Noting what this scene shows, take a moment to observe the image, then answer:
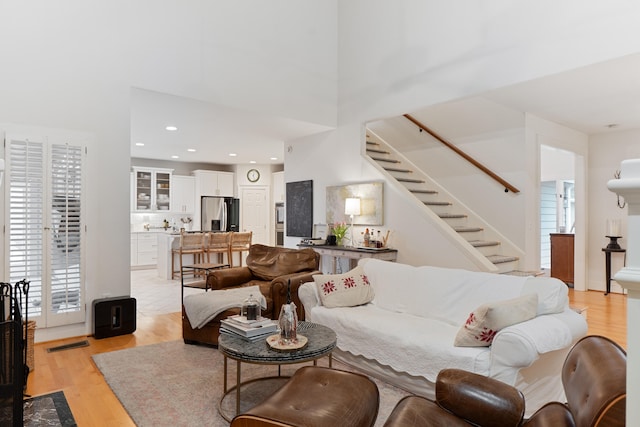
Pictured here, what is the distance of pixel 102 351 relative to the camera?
3.73 metres

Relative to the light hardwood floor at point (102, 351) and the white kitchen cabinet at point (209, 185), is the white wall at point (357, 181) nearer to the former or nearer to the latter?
the light hardwood floor at point (102, 351)

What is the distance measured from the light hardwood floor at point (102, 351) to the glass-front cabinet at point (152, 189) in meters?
4.24

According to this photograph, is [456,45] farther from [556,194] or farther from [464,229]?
[556,194]

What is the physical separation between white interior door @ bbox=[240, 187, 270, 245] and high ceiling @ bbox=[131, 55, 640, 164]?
232 centimetres

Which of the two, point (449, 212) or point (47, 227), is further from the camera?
point (449, 212)

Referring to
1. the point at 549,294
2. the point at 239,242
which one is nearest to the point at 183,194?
the point at 239,242

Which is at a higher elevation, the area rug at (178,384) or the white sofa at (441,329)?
the white sofa at (441,329)

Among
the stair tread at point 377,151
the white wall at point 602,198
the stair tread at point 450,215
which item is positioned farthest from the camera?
the stair tread at point 377,151

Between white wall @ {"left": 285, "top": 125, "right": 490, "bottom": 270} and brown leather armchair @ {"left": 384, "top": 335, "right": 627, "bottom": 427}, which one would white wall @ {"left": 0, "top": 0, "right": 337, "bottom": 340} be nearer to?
white wall @ {"left": 285, "top": 125, "right": 490, "bottom": 270}

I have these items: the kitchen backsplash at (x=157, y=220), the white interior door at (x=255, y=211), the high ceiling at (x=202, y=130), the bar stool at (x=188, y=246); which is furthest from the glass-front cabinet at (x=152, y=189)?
the bar stool at (x=188, y=246)

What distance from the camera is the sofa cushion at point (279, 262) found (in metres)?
4.68

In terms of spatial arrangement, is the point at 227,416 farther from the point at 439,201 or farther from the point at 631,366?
the point at 439,201

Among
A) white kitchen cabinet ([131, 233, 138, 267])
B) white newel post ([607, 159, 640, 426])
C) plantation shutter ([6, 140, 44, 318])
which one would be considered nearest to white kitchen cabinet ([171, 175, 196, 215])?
white kitchen cabinet ([131, 233, 138, 267])

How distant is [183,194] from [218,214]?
98 centimetres
